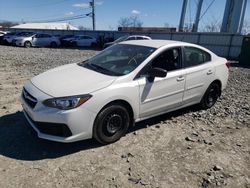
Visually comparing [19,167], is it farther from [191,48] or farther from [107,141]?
[191,48]

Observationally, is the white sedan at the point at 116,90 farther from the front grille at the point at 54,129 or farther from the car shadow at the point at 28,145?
the car shadow at the point at 28,145

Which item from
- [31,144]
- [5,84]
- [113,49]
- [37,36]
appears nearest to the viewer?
[31,144]

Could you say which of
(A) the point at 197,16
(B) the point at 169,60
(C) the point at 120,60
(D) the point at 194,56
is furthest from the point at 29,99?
(A) the point at 197,16

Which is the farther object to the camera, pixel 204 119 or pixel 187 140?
pixel 204 119

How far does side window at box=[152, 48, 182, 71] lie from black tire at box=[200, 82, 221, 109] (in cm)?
129

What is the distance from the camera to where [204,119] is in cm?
572

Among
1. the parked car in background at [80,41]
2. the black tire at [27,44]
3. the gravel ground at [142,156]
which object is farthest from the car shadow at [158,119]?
the parked car in background at [80,41]

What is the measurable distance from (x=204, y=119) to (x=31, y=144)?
350 cm

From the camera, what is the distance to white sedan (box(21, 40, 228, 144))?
3896 millimetres

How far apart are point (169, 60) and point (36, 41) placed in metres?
22.5

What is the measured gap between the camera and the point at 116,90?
4.18 m

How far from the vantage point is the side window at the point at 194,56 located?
542cm

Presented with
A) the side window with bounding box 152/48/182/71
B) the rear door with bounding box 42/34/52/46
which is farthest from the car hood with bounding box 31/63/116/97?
the rear door with bounding box 42/34/52/46

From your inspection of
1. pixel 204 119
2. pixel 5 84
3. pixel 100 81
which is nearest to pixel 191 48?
pixel 204 119
